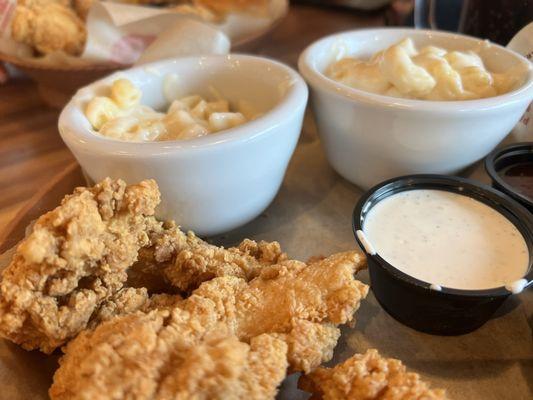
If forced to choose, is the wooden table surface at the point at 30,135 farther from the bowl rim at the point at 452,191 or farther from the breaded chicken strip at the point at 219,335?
the bowl rim at the point at 452,191

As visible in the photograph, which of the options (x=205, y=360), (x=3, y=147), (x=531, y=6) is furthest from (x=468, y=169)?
(x=3, y=147)

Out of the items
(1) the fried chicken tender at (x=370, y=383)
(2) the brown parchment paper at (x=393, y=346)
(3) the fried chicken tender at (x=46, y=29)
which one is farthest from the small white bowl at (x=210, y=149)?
(3) the fried chicken tender at (x=46, y=29)

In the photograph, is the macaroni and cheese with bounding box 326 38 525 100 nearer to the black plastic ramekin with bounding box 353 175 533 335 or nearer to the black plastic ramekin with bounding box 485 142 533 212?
the black plastic ramekin with bounding box 485 142 533 212

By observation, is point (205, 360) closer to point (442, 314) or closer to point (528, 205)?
point (442, 314)

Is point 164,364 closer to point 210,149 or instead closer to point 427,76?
point 210,149

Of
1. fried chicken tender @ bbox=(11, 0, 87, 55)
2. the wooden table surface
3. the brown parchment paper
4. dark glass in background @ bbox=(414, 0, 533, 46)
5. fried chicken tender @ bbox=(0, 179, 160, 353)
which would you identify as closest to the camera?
fried chicken tender @ bbox=(0, 179, 160, 353)

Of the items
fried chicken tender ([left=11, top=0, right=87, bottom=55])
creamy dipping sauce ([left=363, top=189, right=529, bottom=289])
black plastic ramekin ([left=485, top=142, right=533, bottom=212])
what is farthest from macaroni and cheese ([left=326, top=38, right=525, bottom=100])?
fried chicken tender ([left=11, top=0, right=87, bottom=55])
